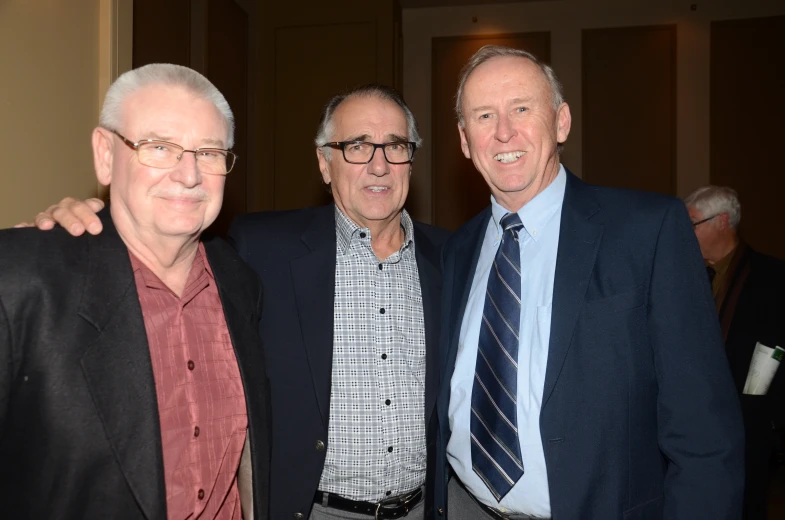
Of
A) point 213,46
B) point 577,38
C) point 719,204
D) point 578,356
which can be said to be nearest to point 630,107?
point 577,38

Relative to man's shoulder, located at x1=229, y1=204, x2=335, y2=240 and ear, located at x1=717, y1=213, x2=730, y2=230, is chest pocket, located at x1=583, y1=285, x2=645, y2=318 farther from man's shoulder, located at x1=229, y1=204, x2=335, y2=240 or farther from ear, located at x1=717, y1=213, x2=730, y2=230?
ear, located at x1=717, y1=213, x2=730, y2=230

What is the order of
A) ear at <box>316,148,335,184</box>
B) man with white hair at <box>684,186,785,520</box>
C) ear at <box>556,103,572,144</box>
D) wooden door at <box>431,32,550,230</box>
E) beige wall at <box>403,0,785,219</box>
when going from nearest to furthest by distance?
ear at <box>556,103,572,144</box> → ear at <box>316,148,335,184</box> → man with white hair at <box>684,186,785,520</box> → beige wall at <box>403,0,785,219</box> → wooden door at <box>431,32,550,230</box>

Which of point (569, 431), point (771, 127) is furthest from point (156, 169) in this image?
point (771, 127)

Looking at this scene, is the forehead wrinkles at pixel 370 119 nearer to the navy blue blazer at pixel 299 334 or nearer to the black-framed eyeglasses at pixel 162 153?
the navy blue blazer at pixel 299 334

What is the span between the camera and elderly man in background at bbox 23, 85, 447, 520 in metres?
2.03

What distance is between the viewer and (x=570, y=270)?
171 centimetres

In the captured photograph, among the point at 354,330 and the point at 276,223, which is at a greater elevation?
the point at 276,223

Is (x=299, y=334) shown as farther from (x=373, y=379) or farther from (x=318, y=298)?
(x=373, y=379)

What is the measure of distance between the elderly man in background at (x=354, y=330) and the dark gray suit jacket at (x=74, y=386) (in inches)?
28.2

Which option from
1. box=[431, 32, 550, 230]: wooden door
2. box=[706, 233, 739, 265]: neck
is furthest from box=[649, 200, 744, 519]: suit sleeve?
box=[431, 32, 550, 230]: wooden door

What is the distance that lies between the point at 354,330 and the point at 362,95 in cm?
99

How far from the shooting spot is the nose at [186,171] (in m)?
1.46

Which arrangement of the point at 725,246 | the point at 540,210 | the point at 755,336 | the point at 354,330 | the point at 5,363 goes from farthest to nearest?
1. the point at 725,246
2. the point at 755,336
3. the point at 354,330
4. the point at 540,210
5. the point at 5,363

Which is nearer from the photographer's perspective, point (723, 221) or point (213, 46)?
point (723, 221)
